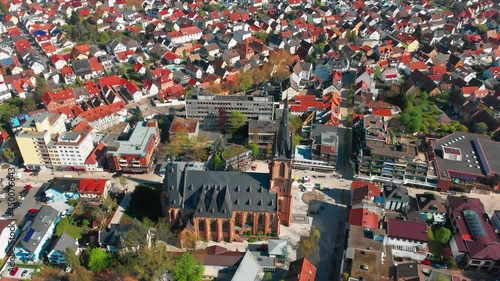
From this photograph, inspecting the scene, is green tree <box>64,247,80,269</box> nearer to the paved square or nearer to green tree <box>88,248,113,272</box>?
green tree <box>88,248,113,272</box>

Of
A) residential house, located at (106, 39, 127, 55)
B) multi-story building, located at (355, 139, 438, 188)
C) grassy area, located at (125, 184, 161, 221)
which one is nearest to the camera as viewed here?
grassy area, located at (125, 184, 161, 221)

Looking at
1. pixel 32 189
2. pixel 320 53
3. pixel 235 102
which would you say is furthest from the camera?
pixel 320 53

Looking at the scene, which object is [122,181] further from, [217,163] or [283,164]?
[283,164]

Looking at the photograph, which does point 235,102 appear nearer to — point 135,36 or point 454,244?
point 454,244

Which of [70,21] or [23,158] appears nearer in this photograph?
[23,158]

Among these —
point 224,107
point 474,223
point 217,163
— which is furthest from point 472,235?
point 224,107

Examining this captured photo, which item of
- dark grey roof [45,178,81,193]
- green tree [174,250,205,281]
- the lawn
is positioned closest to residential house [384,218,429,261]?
green tree [174,250,205,281]

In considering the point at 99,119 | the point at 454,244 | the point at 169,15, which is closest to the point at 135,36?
the point at 169,15
